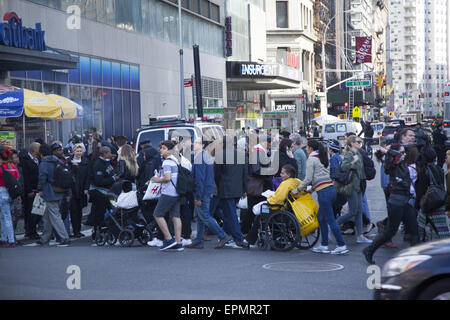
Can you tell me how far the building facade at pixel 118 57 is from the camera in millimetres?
27047

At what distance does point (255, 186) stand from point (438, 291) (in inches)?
281

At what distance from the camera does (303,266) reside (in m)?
10.3

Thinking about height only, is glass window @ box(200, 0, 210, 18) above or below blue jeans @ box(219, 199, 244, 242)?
above

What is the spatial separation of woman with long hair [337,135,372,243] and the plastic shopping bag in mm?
731

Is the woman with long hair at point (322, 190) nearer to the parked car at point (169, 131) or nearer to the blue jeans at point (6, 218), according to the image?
the blue jeans at point (6, 218)

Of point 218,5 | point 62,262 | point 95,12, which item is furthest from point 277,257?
point 218,5

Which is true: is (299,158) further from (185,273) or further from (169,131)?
(185,273)

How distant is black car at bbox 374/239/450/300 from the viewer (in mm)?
5932

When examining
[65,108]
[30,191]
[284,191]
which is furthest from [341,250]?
[65,108]

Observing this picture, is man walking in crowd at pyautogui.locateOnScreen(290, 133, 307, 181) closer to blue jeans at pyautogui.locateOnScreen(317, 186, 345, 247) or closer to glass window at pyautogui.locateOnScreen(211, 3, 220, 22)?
blue jeans at pyautogui.locateOnScreen(317, 186, 345, 247)

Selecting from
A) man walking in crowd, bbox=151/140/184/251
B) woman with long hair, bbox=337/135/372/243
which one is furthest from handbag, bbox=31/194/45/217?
woman with long hair, bbox=337/135/372/243

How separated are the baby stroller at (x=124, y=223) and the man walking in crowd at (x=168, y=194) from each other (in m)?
0.88

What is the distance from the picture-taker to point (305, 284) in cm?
884

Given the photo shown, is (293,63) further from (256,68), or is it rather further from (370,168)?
(370,168)
